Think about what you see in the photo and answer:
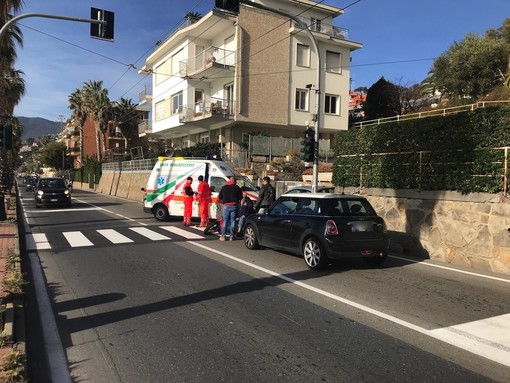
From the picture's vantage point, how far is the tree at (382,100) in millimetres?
36906

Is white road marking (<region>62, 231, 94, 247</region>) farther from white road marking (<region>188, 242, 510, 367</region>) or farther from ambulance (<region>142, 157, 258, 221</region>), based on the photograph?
white road marking (<region>188, 242, 510, 367</region>)

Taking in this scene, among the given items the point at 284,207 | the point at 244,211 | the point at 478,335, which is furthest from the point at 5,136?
the point at 478,335

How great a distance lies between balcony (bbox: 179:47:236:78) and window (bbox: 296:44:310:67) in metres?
5.20

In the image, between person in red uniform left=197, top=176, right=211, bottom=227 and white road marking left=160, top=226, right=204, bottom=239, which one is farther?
person in red uniform left=197, top=176, right=211, bottom=227

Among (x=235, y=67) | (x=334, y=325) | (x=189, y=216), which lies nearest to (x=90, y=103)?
(x=235, y=67)

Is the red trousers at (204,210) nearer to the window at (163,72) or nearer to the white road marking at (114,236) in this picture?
the white road marking at (114,236)

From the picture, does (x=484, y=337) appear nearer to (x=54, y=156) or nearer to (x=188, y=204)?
(x=188, y=204)

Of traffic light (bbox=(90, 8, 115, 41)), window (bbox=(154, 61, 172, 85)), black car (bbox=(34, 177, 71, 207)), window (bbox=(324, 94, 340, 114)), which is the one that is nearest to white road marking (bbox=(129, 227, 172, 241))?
traffic light (bbox=(90, 8, 115, 41))

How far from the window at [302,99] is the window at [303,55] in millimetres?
2007

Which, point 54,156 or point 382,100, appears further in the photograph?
point 54,156

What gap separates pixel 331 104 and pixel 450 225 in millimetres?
26704

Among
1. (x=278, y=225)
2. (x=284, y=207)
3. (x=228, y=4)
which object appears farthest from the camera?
(x=228, y=4)

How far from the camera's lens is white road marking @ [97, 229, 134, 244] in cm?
1205

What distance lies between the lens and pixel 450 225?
1031cm
